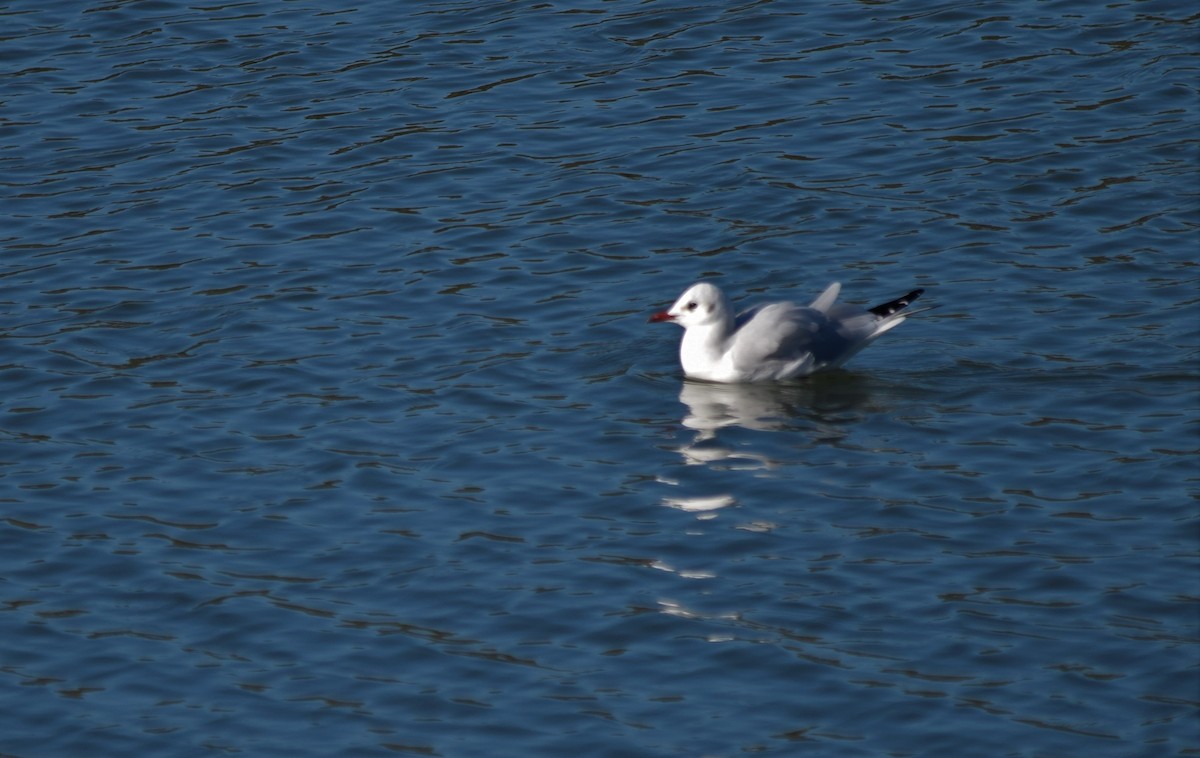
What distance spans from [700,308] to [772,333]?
1.64ft

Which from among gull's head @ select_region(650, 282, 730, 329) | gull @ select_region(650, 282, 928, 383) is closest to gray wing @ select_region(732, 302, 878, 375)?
gull @ select_region(650, 282, 928, 383)

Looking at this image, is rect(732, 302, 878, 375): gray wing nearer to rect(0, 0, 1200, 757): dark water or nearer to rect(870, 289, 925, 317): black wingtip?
rect(870, 289, 925, 317): black wingtip

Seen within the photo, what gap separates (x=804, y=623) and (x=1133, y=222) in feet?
20.2

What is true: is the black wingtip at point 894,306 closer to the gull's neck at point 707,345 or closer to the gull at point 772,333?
the gull at point 772,333

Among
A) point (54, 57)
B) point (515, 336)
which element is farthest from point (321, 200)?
point (54, 57)

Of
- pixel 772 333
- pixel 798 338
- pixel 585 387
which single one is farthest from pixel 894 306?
pixel 585 387

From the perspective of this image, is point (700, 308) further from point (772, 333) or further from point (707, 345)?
point (772, 333)

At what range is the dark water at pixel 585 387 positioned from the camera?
9109mm

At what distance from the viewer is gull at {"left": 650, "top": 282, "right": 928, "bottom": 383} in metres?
12.8

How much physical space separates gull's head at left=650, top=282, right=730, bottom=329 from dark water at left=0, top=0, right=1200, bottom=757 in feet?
1.76

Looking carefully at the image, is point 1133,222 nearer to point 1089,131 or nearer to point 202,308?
point 1089,131

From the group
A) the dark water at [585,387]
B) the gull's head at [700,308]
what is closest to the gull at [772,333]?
the gull's head at [700,308]

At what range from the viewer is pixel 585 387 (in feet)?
41.6

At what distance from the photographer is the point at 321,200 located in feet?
52.0
